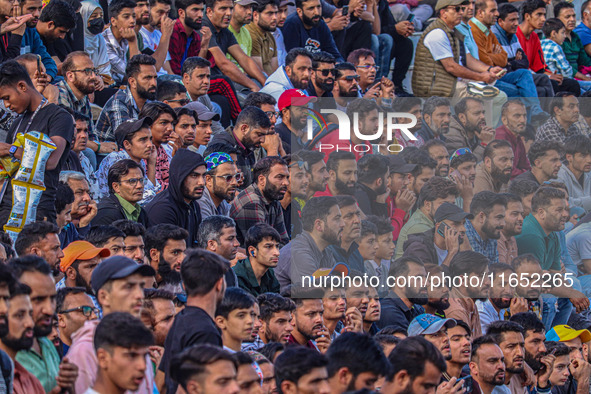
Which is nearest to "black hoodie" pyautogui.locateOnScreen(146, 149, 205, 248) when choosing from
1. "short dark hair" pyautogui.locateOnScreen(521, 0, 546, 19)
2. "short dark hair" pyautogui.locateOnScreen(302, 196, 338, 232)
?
"short dark hair" pyautogui.locateOnScreen(302, 196, 338, 232)

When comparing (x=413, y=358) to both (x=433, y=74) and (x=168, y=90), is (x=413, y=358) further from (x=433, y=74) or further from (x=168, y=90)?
(x=433, y=74)

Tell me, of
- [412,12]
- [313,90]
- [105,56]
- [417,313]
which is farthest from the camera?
[412,12]

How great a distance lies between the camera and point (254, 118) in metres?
9.73

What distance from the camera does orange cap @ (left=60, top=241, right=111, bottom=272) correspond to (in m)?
6.68

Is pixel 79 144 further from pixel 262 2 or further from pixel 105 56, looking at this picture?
pixel 262 2

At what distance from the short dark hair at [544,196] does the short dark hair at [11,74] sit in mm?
5000

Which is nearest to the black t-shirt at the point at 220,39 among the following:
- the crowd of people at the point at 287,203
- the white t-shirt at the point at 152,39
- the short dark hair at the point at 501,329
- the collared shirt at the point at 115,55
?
the crowd of people at the point at 287,203

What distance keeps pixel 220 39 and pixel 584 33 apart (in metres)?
5.73

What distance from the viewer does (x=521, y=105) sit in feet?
41.3

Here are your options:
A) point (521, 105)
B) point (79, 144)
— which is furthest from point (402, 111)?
point (79, 144)

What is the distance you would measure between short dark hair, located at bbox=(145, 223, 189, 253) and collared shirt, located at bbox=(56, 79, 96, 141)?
1937 millimetres

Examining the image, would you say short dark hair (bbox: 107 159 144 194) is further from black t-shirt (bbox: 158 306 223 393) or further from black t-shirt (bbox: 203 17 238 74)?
black t-shirt (bbox: 203 17 238 74)

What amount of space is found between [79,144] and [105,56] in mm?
2230

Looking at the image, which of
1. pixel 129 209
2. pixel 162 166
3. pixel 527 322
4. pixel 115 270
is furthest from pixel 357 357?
pixel 162 166
